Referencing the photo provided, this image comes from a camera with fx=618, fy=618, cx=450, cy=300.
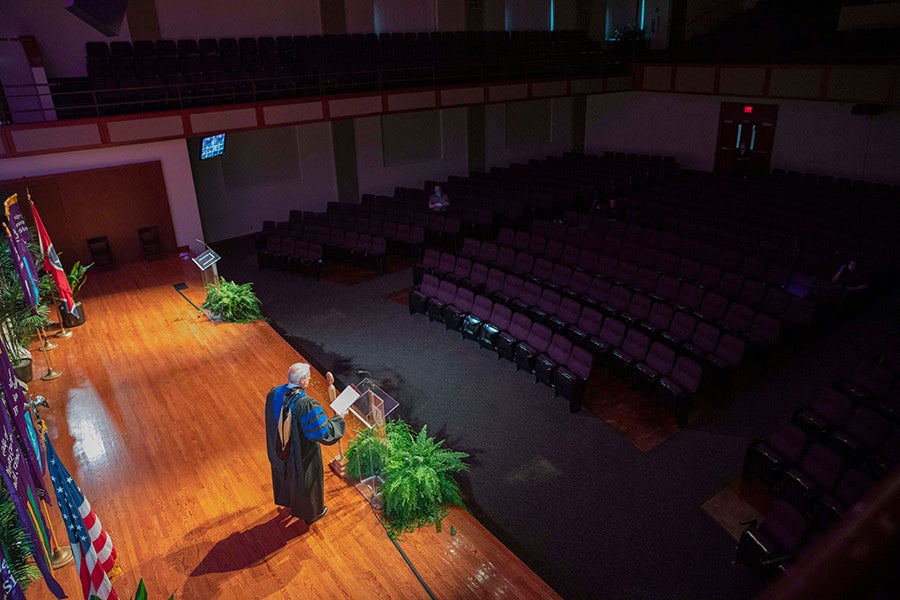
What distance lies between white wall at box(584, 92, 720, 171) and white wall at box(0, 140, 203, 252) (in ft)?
45.2

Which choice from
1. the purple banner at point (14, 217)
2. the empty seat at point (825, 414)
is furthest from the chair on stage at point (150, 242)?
the empty seat at point (825, 414)

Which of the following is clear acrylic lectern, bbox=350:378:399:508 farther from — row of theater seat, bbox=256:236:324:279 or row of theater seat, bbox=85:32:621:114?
row of theater seat, bbox=85:32:621:114

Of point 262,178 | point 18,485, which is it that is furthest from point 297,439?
point 262,178

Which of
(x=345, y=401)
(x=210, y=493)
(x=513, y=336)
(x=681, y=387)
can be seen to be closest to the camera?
(x=345, y=401)

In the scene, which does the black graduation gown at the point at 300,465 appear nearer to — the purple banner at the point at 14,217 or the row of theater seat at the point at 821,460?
the row of theater seat at the point at 821,460

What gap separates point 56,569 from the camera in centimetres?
516

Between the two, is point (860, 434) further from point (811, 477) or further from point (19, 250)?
point (19, 250)

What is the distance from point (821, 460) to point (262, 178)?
44.4ft

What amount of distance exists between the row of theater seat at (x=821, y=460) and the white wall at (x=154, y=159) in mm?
11670

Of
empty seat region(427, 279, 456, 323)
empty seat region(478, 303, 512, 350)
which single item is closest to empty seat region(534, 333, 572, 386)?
empty seat region(478, 303, 512, 350)

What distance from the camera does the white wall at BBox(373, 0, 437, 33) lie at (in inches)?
673

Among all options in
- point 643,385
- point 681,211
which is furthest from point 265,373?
point 681,211

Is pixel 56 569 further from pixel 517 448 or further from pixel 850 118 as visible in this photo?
pixel 850 118

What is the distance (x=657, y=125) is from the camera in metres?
19.5
